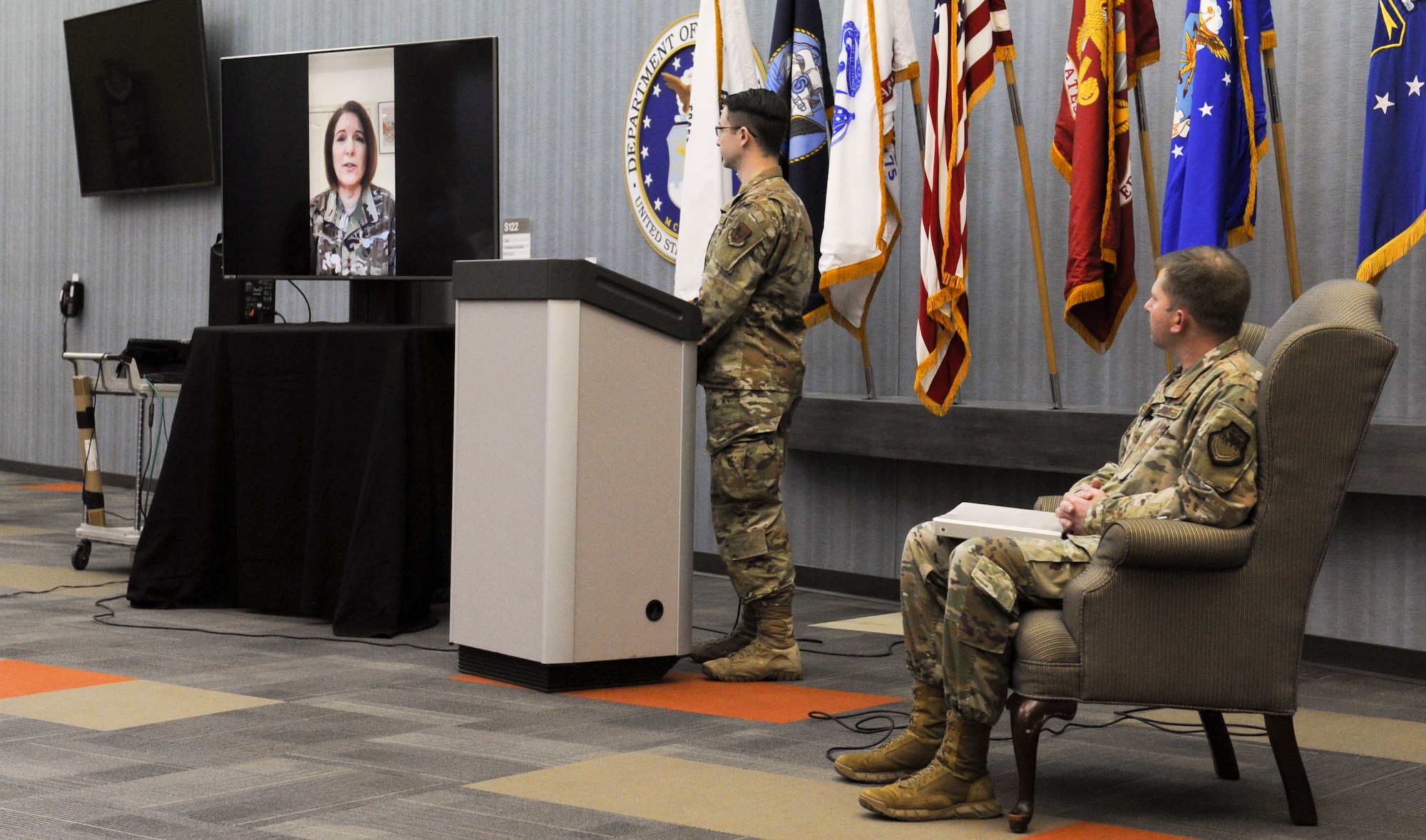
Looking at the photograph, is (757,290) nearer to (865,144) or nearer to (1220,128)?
(865,144)

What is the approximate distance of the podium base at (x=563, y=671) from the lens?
381 cm

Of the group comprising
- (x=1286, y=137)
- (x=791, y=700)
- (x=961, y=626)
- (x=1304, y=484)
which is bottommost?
(x=791, y=700)

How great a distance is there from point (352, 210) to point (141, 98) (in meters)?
4.65

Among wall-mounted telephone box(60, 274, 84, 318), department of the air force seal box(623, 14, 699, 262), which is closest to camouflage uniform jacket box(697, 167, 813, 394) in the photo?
department of the air force seal box(623, 14, 699, 262)

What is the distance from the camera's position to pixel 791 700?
12.4ft

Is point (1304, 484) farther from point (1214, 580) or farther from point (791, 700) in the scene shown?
point (791, 700)

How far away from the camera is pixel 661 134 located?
651 centimetres

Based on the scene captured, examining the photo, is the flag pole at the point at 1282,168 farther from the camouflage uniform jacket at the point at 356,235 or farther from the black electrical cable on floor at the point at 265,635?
the camouflage uniform jacket at the point at 356,235

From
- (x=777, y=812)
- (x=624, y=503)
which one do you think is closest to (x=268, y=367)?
(x=624, y=503)

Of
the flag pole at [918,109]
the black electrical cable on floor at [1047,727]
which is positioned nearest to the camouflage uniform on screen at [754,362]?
the black electrical cable on floor at [1047,727]

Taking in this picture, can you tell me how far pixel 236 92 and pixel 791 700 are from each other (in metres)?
3.31

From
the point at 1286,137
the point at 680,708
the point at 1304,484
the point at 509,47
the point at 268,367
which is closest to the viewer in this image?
the point at 1304,484

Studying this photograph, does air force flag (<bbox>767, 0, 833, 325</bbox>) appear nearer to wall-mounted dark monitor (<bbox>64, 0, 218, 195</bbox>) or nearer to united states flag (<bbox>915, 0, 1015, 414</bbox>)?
united states flag (<bbox>915, 0, 1015, 414</bbox>)

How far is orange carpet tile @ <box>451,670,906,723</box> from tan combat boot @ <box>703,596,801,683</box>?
3cm
